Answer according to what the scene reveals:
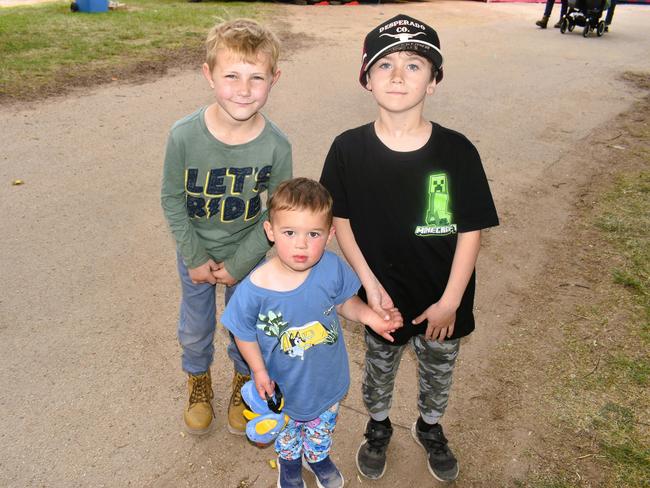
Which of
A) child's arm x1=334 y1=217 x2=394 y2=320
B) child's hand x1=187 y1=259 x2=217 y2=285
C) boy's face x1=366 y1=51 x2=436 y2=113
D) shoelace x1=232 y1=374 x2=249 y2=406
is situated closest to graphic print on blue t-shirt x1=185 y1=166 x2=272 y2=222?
child's hand x1=187 y1=259 x2=217 y2=285

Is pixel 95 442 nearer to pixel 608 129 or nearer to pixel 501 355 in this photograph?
pixel 501 355

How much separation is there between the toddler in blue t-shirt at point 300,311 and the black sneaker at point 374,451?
1.57ft

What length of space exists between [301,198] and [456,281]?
→ 2.43 feet

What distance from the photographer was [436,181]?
248 centimetres

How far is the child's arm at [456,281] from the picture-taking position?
2.54m

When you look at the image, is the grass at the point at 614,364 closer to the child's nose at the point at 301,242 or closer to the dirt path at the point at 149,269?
the dirt path at the point at 149,269

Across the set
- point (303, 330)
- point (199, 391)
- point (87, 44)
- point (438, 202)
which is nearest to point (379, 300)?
point (303, 330)

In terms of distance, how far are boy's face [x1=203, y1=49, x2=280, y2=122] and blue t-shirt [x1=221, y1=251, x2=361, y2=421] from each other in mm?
718

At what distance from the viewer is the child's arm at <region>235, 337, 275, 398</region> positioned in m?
2.43

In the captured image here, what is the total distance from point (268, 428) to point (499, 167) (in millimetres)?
4977

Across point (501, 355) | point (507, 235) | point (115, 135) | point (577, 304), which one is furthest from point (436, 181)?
point (115, 135)

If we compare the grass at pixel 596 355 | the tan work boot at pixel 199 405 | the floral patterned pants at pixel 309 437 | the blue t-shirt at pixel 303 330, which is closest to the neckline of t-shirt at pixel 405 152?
the blue t-shirt at pixel 303 330

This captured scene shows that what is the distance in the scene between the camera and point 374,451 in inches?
120

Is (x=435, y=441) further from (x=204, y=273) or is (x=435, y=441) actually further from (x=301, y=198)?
(x=301, y=198)
